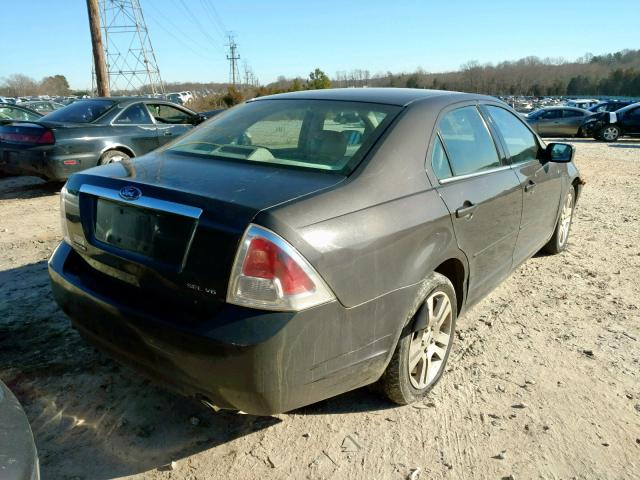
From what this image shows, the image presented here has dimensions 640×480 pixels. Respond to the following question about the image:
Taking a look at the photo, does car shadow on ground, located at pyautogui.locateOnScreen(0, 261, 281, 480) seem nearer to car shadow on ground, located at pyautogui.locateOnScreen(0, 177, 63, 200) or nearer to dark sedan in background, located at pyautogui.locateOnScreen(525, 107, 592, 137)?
car shadow on ground, located at pyautogui.locateOnScreen(0, 177, 63, 200)

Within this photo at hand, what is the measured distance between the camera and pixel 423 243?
2.42 metres

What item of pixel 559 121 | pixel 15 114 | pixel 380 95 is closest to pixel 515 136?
pixel 380 95

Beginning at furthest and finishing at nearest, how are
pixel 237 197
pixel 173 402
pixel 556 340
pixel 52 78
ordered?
pixel 52 78
pixel 556 340
pixel 173 402
pixel 237 197

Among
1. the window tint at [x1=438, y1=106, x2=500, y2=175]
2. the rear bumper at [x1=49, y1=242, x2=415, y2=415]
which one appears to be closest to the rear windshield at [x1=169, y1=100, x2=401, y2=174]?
the window tint at [x1=438, y1=106, x2=500, y2=175]

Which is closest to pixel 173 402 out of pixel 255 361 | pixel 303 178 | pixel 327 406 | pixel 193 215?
pixel 327 406

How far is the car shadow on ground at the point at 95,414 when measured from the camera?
2256 millimetres

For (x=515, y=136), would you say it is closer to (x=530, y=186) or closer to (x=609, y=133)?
(x=530, y=186)

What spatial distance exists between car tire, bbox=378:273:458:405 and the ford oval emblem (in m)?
1.39

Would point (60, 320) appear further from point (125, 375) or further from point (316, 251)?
point (316, 251)

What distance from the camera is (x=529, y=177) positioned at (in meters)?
3.76

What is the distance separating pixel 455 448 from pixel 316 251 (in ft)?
4.10

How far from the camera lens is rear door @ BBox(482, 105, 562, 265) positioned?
3.65 m

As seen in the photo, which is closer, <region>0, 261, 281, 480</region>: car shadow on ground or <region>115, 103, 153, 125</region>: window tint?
<region>0, 261, 281, 480</region>: car shadow on ground

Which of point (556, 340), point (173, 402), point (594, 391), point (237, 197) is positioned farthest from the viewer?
point (556, 340)
